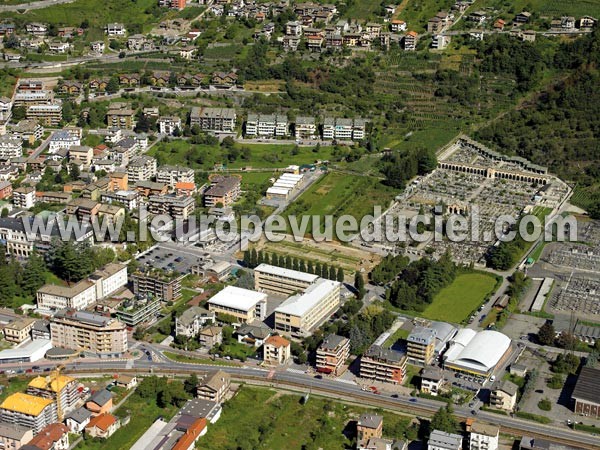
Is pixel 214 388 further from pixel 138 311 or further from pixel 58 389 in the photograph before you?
pixel 138 311

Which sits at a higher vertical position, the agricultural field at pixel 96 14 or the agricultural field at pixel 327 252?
the agricultural field at pixel 96 14

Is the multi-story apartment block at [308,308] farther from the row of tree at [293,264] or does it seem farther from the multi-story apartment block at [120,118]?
the multi-story apartment block at [120,118]

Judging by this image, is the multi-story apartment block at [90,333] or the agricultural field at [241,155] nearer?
the multi-story apartment block at [90,333]

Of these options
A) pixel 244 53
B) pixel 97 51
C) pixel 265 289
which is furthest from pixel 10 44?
pixel 265 289

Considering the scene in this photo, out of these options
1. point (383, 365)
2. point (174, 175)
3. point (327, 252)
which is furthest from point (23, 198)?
point (383, 365)

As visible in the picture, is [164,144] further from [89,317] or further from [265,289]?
[89,317]

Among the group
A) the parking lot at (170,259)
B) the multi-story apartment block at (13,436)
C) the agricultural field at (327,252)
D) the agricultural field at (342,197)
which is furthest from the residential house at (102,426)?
the agricultural field at (342,197)

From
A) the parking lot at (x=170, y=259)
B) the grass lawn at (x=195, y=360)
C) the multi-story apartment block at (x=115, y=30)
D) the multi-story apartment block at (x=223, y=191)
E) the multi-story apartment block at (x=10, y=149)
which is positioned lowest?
the grass lawn at (x=195, y=360)
